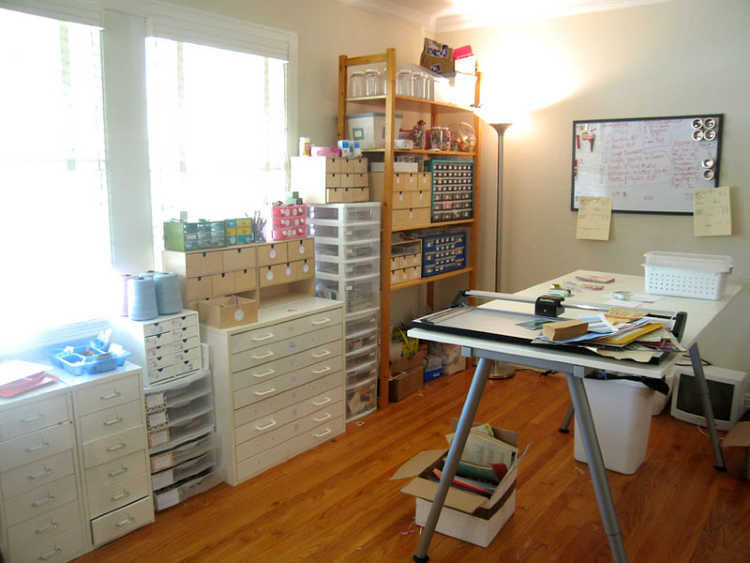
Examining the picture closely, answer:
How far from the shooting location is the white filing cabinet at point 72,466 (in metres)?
2.15

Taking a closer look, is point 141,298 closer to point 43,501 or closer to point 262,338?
point 262,338

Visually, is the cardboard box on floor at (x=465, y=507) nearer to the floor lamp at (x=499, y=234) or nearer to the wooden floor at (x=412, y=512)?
the wooden floor at (x=412, y=512)

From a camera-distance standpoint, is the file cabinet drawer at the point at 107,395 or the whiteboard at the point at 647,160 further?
the whiteboard at the point at 647,160

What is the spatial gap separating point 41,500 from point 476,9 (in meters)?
4.03

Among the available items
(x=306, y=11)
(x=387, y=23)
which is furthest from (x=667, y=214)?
(x=306, y=11)

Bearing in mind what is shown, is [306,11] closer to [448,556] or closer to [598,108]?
[598,108]

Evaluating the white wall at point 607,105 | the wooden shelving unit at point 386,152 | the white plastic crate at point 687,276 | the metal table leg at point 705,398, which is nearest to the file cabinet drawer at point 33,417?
the wooden shelving unit at point 386,152

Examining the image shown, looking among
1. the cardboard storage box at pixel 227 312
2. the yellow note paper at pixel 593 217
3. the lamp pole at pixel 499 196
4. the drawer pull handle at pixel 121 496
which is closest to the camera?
the drawer pull handle at pixel 121 496

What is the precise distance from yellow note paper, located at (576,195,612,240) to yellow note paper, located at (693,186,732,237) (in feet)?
1.79

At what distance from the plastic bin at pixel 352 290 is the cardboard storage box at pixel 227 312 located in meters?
0.70

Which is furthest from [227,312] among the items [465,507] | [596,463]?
[596,463]

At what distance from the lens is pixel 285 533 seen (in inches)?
98.5

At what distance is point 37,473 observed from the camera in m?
2.20

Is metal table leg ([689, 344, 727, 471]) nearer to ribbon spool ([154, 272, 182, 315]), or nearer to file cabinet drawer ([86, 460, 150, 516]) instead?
ribbon spool ([154, 272, 182, 315])
